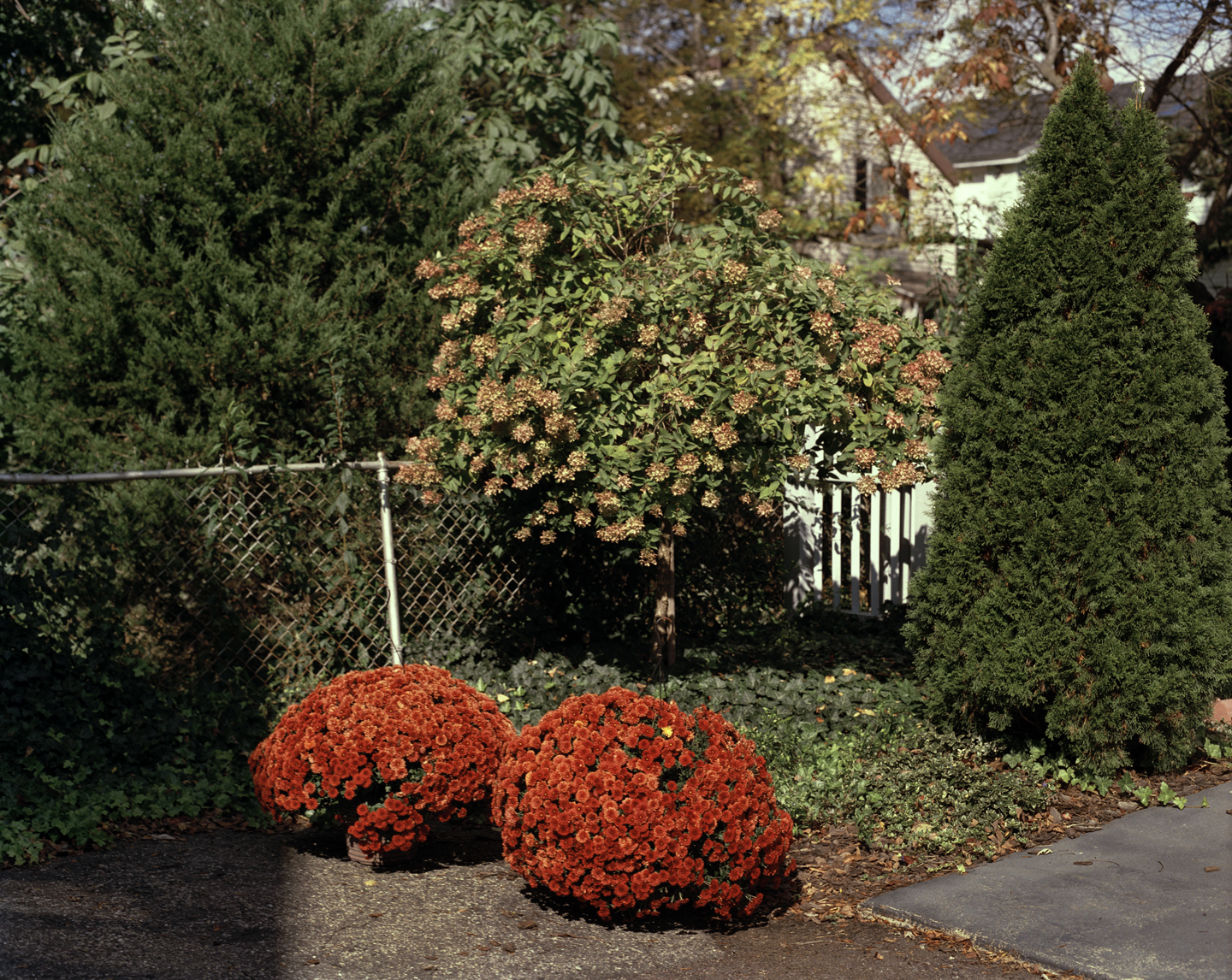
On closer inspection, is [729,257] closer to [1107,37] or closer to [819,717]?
[819,717]

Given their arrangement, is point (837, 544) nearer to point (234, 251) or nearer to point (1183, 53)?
point (234, 251)

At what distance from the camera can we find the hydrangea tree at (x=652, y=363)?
4871 mm

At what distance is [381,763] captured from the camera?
13.0ft

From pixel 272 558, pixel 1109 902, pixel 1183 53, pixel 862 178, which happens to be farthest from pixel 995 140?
pixel 1109 902

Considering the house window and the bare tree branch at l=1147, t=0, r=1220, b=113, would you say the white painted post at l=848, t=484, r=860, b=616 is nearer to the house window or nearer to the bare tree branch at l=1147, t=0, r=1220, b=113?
the bare tree branch at l=1147, t=0, r=1220, b=113

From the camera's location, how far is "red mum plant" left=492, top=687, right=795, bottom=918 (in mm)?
3465

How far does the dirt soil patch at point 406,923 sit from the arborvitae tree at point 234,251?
92.5 inches

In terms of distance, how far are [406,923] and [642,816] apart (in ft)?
3.01

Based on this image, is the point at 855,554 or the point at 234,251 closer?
the point at 234,251

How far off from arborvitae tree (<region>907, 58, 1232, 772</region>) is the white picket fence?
2.98 m

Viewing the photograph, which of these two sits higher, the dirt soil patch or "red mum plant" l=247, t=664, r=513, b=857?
"red mum plant" l=247, t=664, r=513, b=857

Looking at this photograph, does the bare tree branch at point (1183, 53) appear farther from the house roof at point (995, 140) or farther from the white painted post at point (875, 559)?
the white painted post at point (875, 559)

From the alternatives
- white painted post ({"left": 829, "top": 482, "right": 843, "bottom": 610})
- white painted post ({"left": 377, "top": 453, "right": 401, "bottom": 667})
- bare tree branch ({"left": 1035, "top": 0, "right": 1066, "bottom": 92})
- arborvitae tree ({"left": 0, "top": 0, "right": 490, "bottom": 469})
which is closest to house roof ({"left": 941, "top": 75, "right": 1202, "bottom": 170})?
bare tree branch ({"left": 1035, "top": 0, "right": 1066, "bottom": 92})

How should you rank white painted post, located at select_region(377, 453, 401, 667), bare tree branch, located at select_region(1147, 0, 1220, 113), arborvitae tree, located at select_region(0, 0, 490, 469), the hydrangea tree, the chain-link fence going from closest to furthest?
A: the hydrangea tree < the chain-link fence < white painted post, located at select_region(377, 453, 401, 667) < arborvitae tree, located at select_region(0, 0, 490, 469) < bare tree branch, located at select_region(1147, 0, 1220, 113)
